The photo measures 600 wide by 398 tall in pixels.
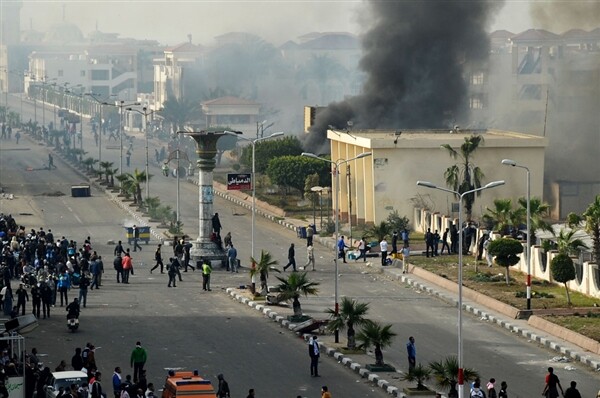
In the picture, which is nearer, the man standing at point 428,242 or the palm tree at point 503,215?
the palm tree at point 503,215

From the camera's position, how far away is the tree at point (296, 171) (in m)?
88.8

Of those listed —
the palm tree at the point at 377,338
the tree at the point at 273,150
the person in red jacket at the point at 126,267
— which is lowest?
the palm tree at the point at 377,338

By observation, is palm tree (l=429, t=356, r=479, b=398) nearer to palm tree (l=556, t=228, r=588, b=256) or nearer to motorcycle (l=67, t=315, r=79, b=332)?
motorcycle (l=67, t=315, r=79, b=332)

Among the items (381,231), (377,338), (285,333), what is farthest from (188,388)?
(381,231)

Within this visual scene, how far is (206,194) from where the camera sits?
211 feet

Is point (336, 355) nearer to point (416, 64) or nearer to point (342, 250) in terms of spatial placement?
point (342, 250)

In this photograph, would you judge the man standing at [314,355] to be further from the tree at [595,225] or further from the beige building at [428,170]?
the beige building at [428,170]

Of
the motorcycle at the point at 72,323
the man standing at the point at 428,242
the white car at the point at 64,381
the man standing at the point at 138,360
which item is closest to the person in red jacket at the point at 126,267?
the motorcycle at the point at 72,323

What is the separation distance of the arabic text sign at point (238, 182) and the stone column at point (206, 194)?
0.79 metres

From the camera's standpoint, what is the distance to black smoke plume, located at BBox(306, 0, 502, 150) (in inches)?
3964

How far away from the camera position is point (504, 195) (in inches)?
3044

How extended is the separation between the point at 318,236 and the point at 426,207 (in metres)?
5.14

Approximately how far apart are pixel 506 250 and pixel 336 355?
12544 millimetres

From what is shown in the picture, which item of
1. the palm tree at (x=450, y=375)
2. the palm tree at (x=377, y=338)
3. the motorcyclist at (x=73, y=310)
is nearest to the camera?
the palm tree at (x=450, y=375)
